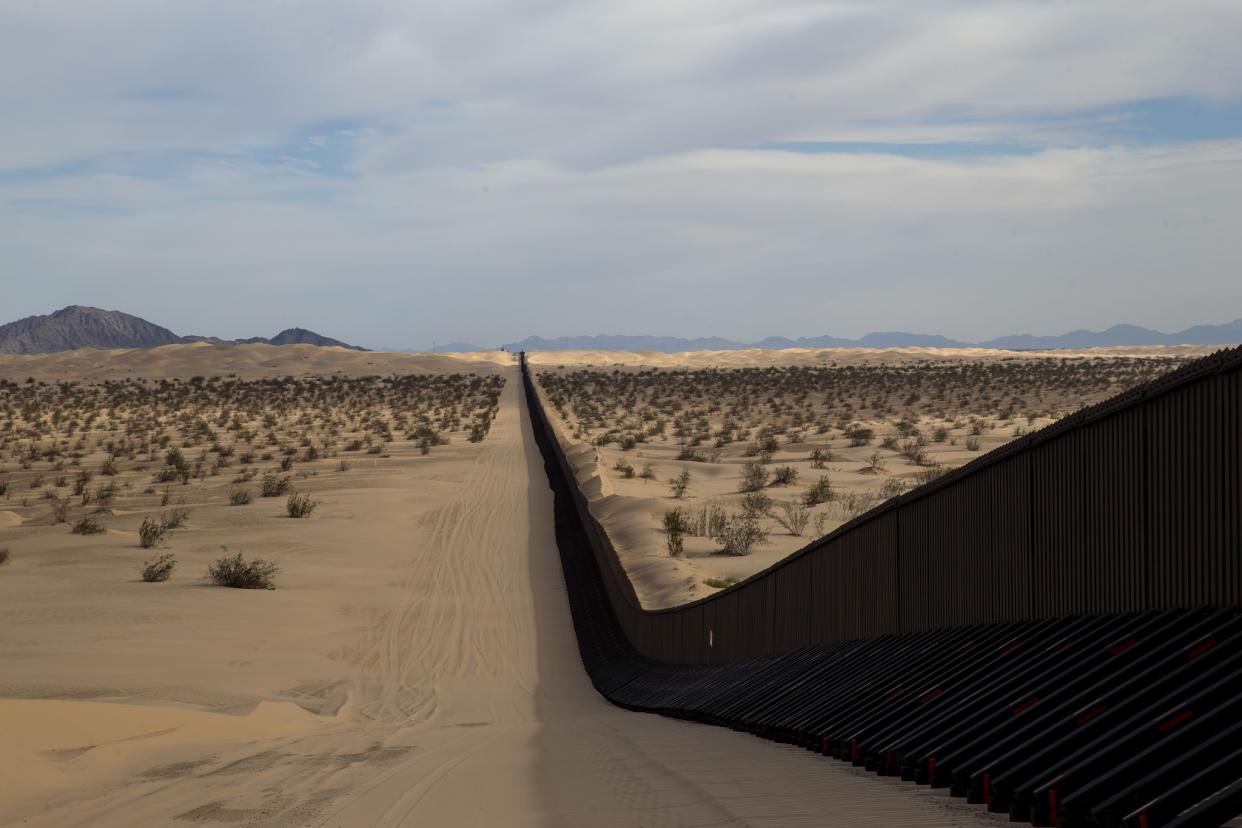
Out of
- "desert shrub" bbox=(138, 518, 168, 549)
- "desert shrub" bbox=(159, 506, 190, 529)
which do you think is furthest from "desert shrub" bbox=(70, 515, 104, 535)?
"desert shrub" bbox=(159, 506, 190, 529)

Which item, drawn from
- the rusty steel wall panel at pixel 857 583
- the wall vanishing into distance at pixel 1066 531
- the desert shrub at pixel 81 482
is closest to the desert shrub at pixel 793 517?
the wall vanishing into distance at pixel 1066 531

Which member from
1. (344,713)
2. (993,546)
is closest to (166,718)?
(344,713)

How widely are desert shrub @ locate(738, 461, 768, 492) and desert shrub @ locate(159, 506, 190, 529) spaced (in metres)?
15.5

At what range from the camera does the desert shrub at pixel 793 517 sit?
30.4 meters

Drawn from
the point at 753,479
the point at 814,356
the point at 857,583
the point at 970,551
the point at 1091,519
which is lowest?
the point at 753,479

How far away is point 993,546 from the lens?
10.8 meters

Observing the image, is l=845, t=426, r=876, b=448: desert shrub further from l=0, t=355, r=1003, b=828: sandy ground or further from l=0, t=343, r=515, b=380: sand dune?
l=0, t=343, r=515, b=380: sand dune

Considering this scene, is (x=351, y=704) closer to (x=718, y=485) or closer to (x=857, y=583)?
(x=857, y=583)

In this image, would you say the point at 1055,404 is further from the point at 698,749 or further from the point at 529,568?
the point at 698,749

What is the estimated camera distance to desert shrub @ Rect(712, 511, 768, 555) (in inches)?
1110

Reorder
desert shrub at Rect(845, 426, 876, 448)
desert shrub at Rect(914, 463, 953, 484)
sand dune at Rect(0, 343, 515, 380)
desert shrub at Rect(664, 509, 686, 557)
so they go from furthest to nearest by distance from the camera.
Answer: sand dune at Rect(0, 343, 515, 380), desert shrub at Rect(845, 426, 876, 448), desert shrub at Rect(914, 463, 953, 484), desert shrub at Rect(664, 509, 686, 557)

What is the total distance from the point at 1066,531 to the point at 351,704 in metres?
11.4

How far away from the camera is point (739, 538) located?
28.5 meters

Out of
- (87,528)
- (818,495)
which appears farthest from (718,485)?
(87,528)
